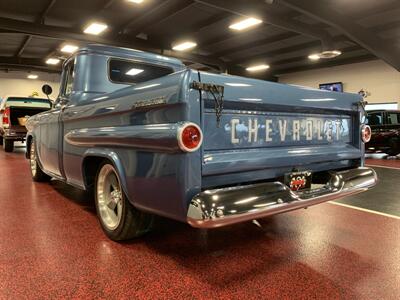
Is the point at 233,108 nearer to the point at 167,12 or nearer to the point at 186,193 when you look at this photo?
the point at 186,193

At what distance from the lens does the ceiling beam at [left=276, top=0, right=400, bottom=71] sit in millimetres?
9141

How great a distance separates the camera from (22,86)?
23141 mm

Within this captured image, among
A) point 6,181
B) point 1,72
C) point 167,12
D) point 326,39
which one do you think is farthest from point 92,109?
point 1,72

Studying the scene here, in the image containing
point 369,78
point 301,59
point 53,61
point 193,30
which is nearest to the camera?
point 193,30

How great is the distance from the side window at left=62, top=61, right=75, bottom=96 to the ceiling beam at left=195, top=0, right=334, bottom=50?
17.2 feet

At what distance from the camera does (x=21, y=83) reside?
2312 centimetres

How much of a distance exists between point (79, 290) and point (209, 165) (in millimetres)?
1169

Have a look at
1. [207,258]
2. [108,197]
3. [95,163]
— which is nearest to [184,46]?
[95,163]

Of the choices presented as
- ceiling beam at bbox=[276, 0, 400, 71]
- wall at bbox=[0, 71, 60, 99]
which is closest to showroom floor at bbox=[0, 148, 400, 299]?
ceiling beam at bbox=[276, 0, 400, 71]

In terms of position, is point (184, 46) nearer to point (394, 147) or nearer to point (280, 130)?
point (394, 147)

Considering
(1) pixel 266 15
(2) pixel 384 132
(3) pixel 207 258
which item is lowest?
(3) pixel 207 258

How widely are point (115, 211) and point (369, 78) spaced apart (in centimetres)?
1743

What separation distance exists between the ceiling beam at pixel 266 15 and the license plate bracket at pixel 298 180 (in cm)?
696

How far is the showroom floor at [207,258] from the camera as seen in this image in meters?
2.21
